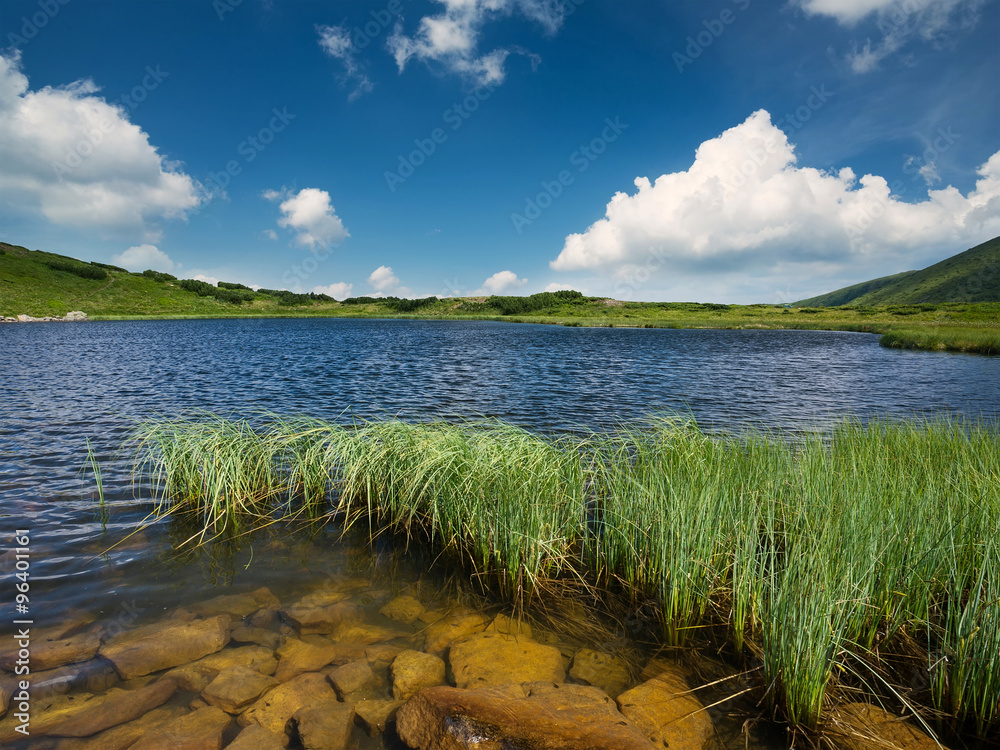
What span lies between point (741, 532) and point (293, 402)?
53.8ft

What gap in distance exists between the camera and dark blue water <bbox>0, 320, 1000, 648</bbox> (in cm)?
625

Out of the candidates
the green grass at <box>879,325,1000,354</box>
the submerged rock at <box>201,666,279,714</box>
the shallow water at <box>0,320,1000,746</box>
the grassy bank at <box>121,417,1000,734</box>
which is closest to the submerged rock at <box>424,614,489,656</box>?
the grassy bank at <box>121,417,1000,734</box>

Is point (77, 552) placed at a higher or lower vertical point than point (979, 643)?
lower

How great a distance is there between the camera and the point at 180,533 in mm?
7121

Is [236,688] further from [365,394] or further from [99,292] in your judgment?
[99,292]

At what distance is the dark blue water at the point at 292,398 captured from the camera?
6254 millimetres

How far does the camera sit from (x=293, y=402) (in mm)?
17453

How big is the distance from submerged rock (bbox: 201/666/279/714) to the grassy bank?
2396 mm

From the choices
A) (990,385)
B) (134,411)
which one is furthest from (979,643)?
(990,385)

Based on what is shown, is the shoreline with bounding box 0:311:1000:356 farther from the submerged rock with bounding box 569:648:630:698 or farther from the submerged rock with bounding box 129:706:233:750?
the submerged rock with bounding box 129:706:233:750

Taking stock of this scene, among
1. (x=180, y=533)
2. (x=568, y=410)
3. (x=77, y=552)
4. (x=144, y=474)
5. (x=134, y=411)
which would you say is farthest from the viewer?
(x=568, y=410)

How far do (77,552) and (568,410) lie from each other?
1368 cm

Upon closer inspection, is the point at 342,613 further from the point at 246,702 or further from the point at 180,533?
the point at 180,533

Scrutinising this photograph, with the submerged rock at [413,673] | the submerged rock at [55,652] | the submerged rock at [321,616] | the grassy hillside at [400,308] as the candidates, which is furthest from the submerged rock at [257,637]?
the grassy hillside at [400,308]
